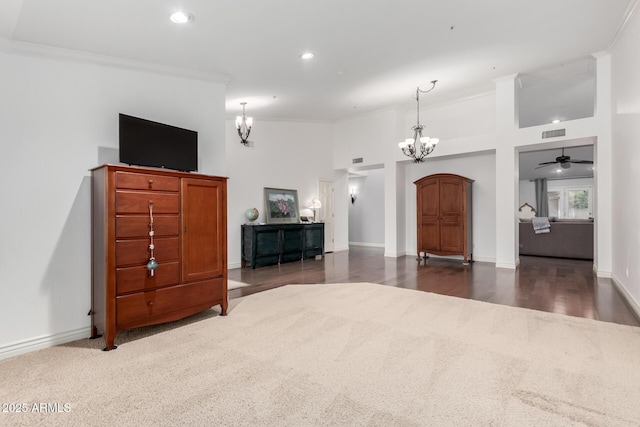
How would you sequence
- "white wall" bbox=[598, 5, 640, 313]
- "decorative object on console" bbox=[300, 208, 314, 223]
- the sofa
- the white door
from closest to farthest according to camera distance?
"white wall" bbox=[598, 5, 640, 313] → the sofa → "decorative object on console" bbox=[300, 208, 314, 223] → the white door

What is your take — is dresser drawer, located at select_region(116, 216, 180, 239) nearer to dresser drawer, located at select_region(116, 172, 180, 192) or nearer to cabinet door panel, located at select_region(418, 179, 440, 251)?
dresser drawer, located at select_region(116, 172, 180, 192)

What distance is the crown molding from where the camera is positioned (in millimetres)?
2727

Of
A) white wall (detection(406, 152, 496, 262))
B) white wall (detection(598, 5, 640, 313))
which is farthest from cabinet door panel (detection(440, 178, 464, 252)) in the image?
white wall (detection(598, 5, 640, 313))

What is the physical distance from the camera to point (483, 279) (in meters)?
5.25

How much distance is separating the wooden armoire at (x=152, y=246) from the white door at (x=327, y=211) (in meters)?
5.35

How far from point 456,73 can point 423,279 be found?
3530mm

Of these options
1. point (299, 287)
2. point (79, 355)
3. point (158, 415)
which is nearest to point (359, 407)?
point (158, 415)

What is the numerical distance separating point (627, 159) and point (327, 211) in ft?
20.0

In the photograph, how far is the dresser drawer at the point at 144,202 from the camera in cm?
271

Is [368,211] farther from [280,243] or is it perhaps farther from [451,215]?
[280,243]

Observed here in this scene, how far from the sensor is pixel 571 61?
5266 mm

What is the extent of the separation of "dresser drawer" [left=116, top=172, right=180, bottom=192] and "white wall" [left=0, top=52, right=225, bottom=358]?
23.8 inches

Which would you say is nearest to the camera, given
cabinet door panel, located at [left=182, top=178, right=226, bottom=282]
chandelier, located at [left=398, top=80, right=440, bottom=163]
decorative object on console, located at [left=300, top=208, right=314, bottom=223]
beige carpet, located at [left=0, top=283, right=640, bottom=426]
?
beige carpet, located at [left=0, top=283, right=640, bottom=426]

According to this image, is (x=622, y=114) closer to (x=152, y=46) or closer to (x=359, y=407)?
(x=359, y=407)
